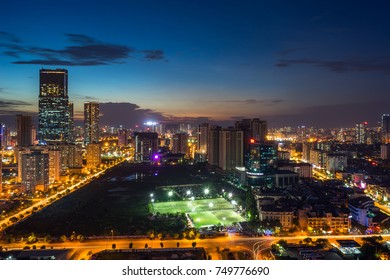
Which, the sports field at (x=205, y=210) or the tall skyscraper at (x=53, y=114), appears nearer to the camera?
the sports field at (x=205, y=210)

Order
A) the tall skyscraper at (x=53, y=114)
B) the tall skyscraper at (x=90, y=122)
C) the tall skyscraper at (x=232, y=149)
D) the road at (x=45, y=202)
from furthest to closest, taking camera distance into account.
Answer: the tall skyscraper at (x=90, y=122) < the tall skyscraper at (x=53, y=114) < the tall skyscraper at (x=232, y=149) < the road at (x=45, y=202)

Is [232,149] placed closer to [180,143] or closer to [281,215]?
[180,143]

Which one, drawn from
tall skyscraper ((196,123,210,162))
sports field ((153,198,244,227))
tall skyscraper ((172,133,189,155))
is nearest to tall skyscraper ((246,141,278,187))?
sports field ((153,198,244,227))

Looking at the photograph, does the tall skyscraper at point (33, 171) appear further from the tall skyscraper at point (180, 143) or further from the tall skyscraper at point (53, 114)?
the tall skyscraper at point (180, 143)

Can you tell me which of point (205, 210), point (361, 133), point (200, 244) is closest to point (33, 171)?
point (205, 210)

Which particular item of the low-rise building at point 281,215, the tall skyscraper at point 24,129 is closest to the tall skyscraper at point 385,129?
the low-rise building at point 281,215

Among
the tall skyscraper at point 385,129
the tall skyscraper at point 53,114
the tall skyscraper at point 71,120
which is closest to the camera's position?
the tall skyscraper at point 385,129

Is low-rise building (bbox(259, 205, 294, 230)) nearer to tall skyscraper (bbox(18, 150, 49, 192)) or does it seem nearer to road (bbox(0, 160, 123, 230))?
road (bbox(0, 160, 123, 230))
